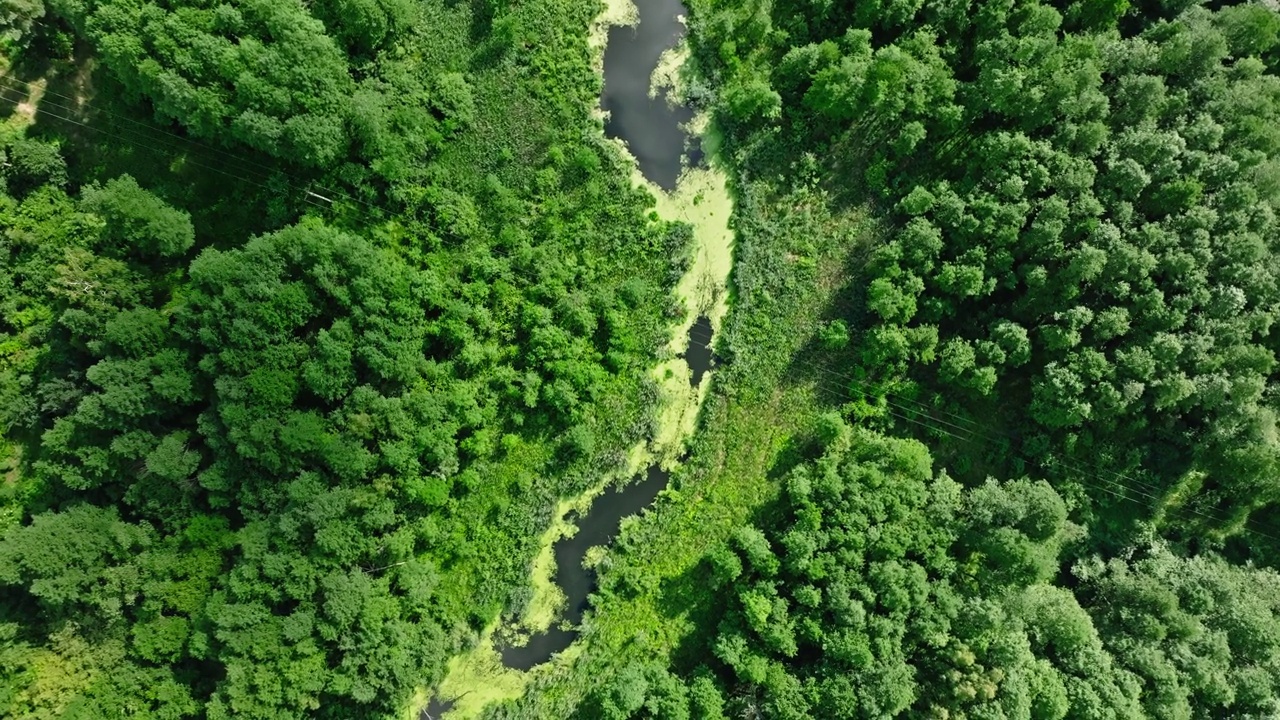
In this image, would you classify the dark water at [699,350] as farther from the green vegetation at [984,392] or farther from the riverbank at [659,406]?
the green vegetation at [984,392]

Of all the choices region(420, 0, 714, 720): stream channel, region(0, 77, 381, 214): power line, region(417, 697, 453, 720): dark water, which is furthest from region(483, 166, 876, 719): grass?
region(0, 77, 381, 214): power line

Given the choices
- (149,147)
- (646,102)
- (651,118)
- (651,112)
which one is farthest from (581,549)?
(149,147)

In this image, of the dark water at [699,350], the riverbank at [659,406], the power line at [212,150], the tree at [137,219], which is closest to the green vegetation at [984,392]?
the riverbank at [659,406]

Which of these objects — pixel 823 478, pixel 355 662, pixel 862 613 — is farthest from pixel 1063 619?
pixel 355 662

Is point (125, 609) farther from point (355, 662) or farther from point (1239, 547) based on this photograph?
point (1239, 547)

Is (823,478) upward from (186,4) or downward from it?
downward

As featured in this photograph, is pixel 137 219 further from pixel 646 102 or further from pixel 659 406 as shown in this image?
→ pixel 659 406

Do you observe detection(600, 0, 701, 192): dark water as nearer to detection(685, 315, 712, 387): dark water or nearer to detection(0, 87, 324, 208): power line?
detection(685, 315, 712, 387): dark water
